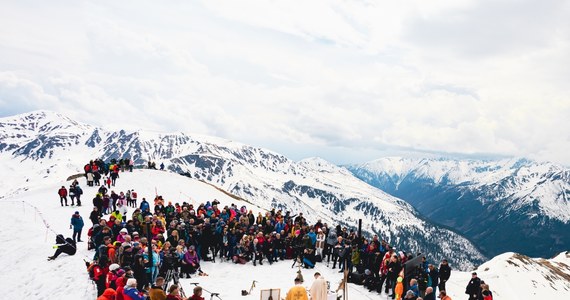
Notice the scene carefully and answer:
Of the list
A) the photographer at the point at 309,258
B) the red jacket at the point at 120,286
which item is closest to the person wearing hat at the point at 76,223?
the red jacket at the point at 120,286

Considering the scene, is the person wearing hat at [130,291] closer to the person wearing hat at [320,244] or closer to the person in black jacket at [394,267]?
the person in black jacket at [394,267]

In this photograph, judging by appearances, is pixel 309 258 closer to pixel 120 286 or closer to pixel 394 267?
pixel 394 267

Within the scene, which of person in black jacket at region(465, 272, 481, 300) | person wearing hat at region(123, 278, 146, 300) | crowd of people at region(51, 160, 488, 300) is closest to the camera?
person wearing hat at region(123, 278, 146, 300)

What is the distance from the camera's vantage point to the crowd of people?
52.3 ft

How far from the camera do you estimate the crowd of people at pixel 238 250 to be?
15.9 meters

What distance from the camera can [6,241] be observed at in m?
25.2

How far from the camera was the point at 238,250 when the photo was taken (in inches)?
911

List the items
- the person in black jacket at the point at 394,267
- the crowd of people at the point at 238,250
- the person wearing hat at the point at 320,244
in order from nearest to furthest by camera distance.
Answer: the crowd of people at the point at 238,250 → the person in black jacket at the point at 394,267 → the person wearing hat at the point at 320,244

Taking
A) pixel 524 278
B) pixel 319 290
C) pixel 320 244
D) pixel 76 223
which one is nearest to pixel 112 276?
pixel 319 290

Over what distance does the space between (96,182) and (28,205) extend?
26.4 ft

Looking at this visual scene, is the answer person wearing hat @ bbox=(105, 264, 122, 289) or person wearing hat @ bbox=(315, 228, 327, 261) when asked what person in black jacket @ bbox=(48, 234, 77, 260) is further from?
person wearing hat @ bbox=(315, 228, 327, 261)

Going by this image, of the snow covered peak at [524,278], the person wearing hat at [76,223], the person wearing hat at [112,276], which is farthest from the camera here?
the snow covered peak at [524,278]

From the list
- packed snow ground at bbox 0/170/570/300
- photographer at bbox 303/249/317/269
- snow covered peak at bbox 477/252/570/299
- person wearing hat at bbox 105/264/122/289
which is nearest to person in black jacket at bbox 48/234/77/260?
packed snow ground at bbox 0/170/570/300

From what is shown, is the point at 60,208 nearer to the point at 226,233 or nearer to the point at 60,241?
the point at 60,241
